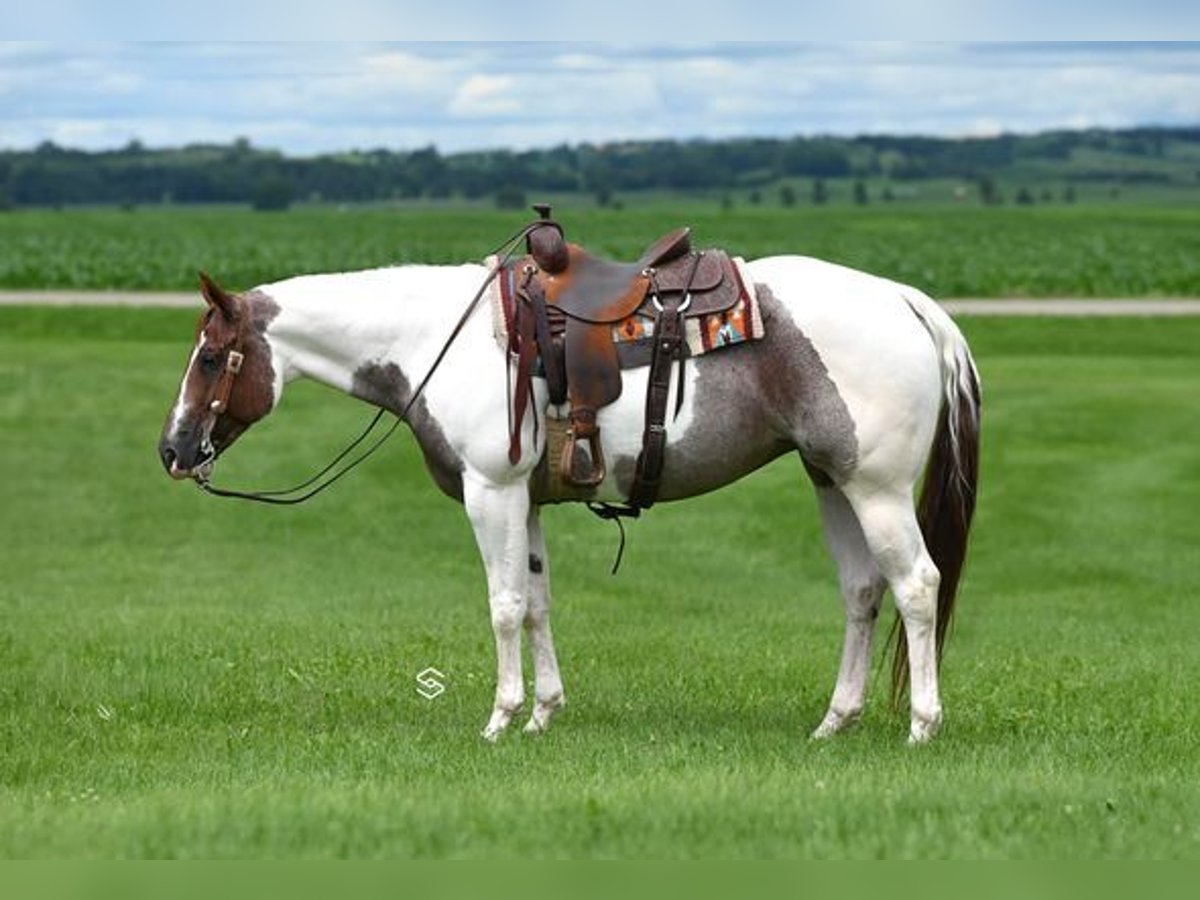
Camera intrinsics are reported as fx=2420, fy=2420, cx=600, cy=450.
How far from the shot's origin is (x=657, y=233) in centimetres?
10844

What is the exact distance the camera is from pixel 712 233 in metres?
111

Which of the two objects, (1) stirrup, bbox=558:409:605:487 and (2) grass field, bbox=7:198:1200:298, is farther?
(2) grass field, bbox=7:198:1200:298

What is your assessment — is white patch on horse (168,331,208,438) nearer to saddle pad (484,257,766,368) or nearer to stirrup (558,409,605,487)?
saddle pad (484,257,766,368)

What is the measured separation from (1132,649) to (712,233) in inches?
3781

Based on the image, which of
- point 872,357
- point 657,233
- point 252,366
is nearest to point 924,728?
point 872,357

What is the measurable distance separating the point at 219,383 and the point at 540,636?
1932 millimetres

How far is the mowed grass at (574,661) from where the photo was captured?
795 centimetres

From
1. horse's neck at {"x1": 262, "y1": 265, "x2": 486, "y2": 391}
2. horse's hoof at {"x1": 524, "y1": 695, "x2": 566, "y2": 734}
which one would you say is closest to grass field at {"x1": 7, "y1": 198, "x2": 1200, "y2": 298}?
horse's hoof at {"x1": 524, "y1": 695, "x2": 566, "y2": 734}

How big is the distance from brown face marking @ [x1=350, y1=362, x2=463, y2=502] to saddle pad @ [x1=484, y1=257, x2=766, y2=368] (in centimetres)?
50

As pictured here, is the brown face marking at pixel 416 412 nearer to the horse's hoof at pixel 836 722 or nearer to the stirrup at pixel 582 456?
the stirrup at pixel 582 456

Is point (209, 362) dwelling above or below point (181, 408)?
above

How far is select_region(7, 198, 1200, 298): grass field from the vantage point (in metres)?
60.3

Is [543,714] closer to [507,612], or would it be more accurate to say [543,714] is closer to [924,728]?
[507,612]

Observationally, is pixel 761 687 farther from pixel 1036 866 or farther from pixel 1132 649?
pixel 1036 866
